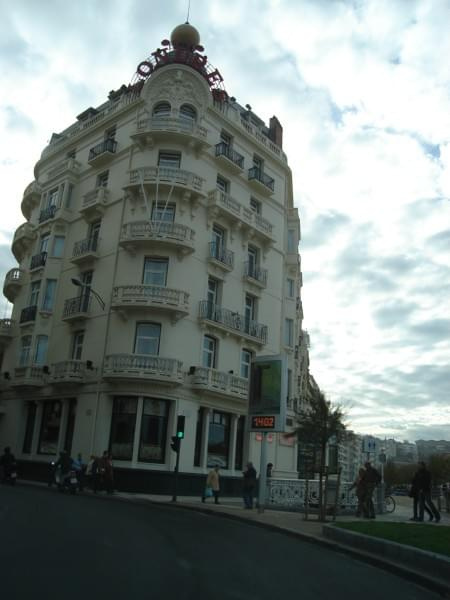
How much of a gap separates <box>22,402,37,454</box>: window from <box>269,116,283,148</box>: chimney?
924 inches

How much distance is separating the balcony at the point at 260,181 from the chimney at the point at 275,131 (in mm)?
4685

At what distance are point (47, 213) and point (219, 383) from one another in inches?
622

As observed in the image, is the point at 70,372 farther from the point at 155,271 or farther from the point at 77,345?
the point at 155,271

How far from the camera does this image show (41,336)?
3328 cm

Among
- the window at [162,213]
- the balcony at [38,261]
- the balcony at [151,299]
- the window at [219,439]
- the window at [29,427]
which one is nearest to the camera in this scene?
the balcony at [151,299]

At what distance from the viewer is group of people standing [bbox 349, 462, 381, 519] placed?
19.5m

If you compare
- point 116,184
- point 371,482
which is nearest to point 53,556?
point 371,482

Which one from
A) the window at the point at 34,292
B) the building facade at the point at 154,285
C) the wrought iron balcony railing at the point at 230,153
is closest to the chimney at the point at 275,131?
the building facade at the point at 154,285

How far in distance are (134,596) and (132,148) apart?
1135 inches

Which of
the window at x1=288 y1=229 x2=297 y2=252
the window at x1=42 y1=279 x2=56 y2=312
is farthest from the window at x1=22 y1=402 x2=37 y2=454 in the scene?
the window at x1=288 y1=229 x2=297 y2=252

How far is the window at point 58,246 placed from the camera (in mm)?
34594

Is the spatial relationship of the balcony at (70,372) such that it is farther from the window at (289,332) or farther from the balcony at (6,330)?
the window at (289,332)

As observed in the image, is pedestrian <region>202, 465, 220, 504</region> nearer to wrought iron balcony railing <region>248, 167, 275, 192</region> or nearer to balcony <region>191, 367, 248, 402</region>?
balcony <region>191, 367, 248, 402</region>

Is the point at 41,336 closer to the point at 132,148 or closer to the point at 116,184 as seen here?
the point at 116,184
